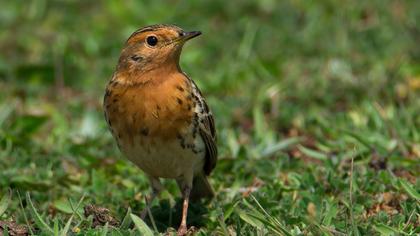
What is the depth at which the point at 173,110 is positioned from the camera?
6.14 m

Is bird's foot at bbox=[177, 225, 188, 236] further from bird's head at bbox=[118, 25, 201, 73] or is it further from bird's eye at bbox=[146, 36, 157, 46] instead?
bird's eye at bbox=[146, 36, 157, 46]

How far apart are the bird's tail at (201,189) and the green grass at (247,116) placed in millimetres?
66

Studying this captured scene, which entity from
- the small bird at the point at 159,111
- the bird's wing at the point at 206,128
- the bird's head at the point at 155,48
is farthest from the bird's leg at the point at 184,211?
the bird's head at the point at 155,48

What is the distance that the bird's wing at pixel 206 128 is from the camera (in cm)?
638

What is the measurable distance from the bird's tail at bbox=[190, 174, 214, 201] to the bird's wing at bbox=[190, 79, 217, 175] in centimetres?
8

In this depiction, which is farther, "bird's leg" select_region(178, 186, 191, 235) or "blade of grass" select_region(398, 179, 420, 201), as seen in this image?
"bird's leg" select_region(178, 186, 191, 235)

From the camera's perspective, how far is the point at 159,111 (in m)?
6.11

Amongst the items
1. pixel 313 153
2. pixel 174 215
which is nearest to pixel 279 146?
pixel 313 153

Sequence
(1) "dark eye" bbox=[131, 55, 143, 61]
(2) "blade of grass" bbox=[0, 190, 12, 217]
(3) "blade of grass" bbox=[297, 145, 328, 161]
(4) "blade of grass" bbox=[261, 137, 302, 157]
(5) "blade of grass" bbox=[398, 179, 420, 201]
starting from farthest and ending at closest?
(4) "blade of grass" bbox=[261, 137, 302, 157] < (3) "blade of grass" bbox=[297, 145, 328, 161] < (1) "dark eye" bbox=[131, 55, 143, 61] < (2) "blade of grass" bbox=[0, 190, 12, 217] < (5) "blade of grass" bbox=[398, 179, 420, 201]

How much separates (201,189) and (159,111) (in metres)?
0.97

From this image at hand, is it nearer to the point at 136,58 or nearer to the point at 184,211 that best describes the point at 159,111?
the point at 136,58

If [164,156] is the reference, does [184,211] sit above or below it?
below

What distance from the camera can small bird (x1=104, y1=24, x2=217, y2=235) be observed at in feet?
20.1

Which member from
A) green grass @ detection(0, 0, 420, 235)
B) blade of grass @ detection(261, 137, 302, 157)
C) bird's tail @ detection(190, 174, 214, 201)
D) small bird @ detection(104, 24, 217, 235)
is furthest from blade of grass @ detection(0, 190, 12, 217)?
blade of grass @ detection(261, 137, 302, 157)
